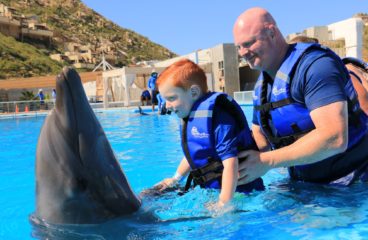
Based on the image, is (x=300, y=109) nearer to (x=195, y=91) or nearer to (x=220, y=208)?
(x=195, y=91)

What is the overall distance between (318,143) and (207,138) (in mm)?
795

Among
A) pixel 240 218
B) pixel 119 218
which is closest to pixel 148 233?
pixel 119 218

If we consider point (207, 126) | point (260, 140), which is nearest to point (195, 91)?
point (207, 126)

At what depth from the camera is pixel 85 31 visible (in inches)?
4643

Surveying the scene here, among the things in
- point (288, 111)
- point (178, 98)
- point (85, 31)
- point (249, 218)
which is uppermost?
point (85, 31)

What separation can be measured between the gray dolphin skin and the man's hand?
836 millimetres

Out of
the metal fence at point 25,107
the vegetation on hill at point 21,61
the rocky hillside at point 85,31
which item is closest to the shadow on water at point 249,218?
the metal fence at point 25,107

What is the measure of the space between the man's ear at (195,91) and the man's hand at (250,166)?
535 mm

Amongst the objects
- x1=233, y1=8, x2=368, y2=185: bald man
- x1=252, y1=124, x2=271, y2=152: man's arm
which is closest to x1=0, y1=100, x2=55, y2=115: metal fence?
x1=252, y1=124, x2=271, y2=152: man's arm

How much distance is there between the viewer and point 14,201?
189 inches

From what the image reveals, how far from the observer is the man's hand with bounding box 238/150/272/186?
2.86m

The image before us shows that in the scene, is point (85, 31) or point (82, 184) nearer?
point (82, 184)

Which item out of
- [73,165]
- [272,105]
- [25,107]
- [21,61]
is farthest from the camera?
[21,61]

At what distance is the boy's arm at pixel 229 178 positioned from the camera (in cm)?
292
